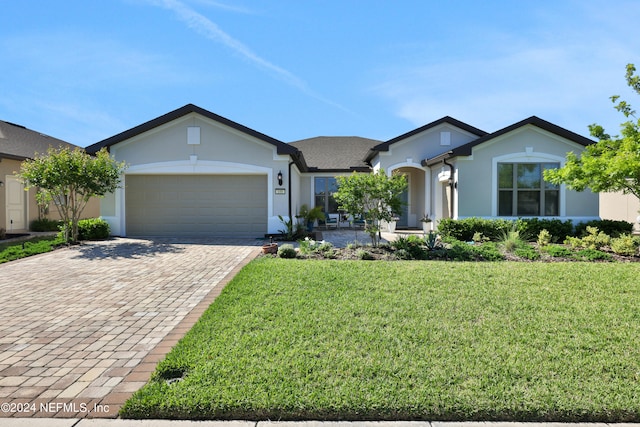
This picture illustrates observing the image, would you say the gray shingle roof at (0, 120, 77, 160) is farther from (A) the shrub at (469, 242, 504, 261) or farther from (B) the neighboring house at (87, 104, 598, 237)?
(A) the shrub at (469, 242, 504, 261)

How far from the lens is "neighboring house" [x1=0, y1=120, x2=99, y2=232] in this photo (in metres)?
15.2

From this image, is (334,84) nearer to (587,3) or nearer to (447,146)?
(447,146)

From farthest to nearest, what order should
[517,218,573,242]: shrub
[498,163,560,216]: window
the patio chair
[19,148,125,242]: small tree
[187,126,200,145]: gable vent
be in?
the patio chair
[498,163,560,216]: window
[187,126,200,145]: gable vent
[517,218,573,242]: shrub
[19,148,125,242]: small tree

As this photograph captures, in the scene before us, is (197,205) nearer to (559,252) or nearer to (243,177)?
(243,177)

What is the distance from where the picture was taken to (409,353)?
3.73 m

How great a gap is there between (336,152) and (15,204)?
51.3ft

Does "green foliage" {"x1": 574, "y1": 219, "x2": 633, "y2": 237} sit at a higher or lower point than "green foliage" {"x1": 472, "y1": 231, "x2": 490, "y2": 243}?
higher

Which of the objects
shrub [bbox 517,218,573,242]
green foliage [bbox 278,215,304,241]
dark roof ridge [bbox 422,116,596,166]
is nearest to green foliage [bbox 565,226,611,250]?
shrub [bbox 517,218,573,242]

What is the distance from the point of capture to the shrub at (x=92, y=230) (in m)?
12.5

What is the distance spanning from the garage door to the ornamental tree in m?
10.2

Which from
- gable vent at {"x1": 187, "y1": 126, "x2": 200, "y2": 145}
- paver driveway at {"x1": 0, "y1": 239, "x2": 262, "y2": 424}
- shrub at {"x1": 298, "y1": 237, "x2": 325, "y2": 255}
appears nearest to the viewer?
paver driveway at {"x1": 0, "y1": 239, "x2": 262, "y2": 424}

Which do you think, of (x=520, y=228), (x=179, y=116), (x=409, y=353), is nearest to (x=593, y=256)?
(x=520, y=228)

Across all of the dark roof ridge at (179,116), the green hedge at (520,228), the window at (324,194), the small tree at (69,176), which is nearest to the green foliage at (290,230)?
the dark roof ridge at (179,116)

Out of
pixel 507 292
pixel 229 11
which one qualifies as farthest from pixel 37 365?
pixel 229 11
